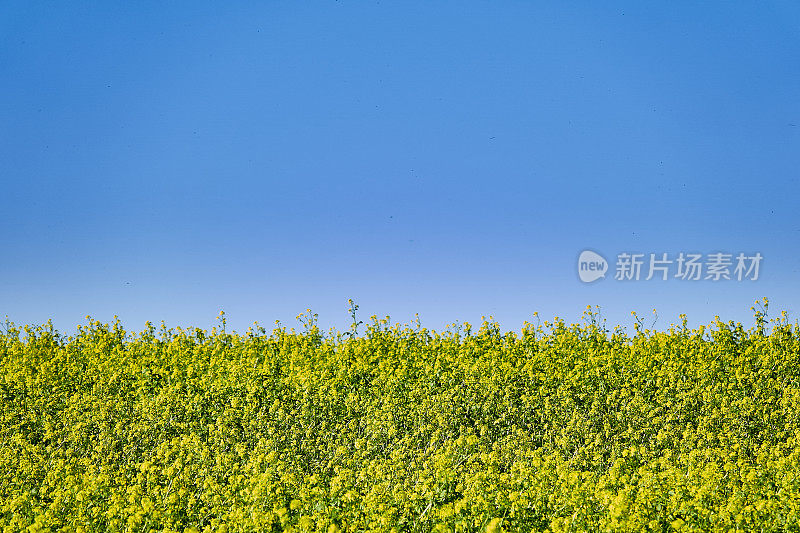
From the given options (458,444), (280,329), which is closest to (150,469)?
(458,444)

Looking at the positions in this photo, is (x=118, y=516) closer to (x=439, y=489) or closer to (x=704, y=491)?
(x=439, y=489)

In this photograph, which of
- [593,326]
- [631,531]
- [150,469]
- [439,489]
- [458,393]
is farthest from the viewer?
[593,326]

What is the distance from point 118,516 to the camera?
5.02 m

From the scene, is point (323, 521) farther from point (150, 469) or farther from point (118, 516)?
point (150, 469)

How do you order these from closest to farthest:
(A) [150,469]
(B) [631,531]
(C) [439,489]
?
(B) [631,531] → (C) [439,489] → (A) [150,469]

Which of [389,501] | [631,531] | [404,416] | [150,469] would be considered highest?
[404,416]

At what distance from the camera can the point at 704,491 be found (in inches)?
196

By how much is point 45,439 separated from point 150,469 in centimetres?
312

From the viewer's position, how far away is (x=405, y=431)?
7.79m

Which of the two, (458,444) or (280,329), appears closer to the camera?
(458,444)

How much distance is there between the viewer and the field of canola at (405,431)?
4945 mm

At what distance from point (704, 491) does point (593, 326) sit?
720cm

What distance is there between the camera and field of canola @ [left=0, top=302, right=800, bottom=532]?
4945 millimetres

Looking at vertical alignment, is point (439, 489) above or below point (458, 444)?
below
